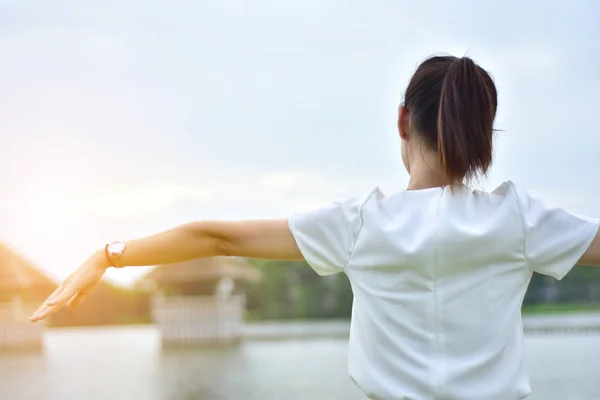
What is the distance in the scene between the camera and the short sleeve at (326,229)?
0.83 m

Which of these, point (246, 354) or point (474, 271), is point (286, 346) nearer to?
point (246, 354)

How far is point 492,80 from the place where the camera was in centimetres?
88

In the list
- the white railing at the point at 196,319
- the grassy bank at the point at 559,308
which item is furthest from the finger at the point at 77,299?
the grassy bank at the point at 559,308

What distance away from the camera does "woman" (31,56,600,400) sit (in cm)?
82

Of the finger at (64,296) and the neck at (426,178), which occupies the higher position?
the neck at (426,178)

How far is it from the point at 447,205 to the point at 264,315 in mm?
20993

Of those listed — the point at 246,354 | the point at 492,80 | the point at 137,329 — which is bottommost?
the point at 137,329

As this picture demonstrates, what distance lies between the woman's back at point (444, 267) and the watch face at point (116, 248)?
191mm

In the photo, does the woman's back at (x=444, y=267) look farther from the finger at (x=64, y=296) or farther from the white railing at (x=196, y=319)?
the white railing at (x=196, y=319)

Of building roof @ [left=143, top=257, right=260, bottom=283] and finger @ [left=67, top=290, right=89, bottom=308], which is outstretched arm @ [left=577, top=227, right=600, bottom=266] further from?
building roof @ [left=143, top=257, right=260, bottom=283]

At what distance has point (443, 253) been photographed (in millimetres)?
820

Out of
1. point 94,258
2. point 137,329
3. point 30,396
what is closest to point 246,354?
point 30,396

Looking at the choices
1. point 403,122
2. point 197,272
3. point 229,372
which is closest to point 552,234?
point 403,122

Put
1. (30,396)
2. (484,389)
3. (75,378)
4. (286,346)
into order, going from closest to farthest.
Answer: (484,389) < (30,396) < (75,378) < (286,346)
